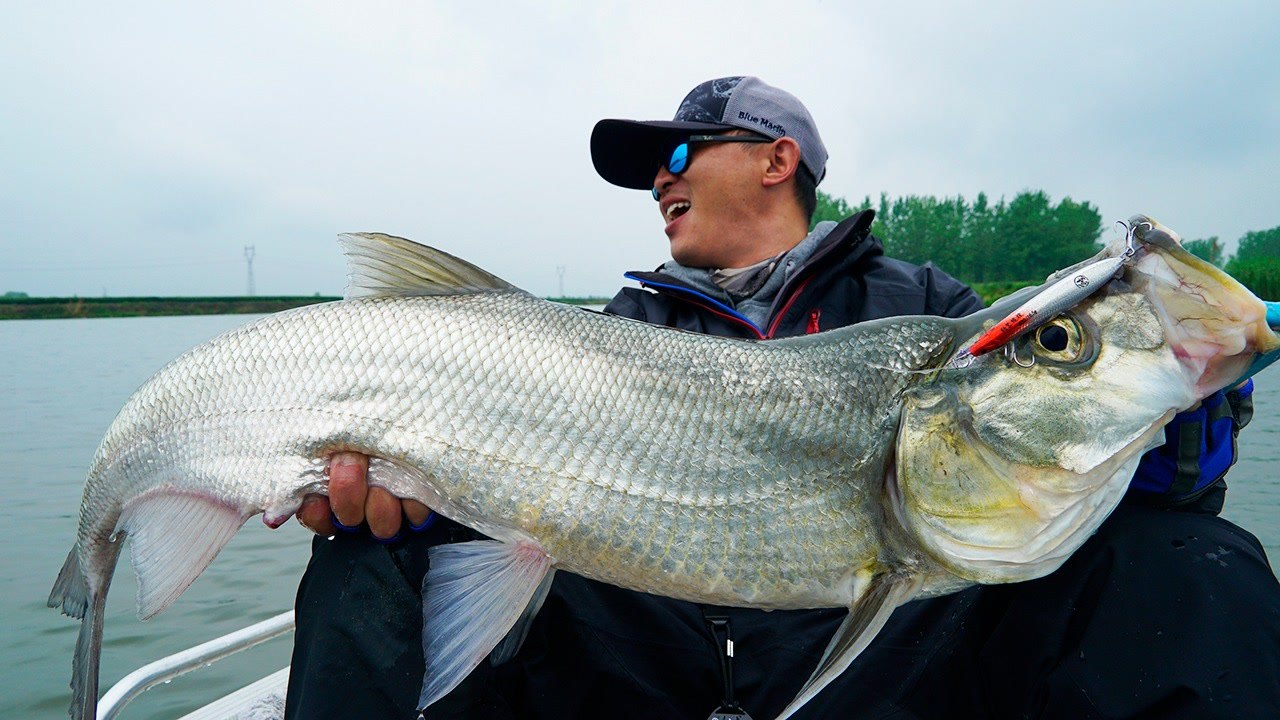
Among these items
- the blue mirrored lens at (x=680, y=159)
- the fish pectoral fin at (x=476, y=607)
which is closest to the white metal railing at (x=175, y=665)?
the fish pectoral fin at (x=476, y=607)

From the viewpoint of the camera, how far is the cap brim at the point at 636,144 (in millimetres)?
3479

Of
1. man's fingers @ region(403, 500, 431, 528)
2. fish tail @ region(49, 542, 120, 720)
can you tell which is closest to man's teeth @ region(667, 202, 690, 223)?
man's fingers @ region(403, 500, 431, 528)

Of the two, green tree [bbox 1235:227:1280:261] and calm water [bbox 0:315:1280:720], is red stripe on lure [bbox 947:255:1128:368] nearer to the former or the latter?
calm water [bbox 0:315:1280:720]

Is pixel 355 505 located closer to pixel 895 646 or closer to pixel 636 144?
pixel 895 646

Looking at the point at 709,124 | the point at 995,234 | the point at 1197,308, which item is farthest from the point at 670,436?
the point at 995,234

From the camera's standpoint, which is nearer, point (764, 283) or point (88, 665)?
point (88, 665)

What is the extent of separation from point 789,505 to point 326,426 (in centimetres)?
118

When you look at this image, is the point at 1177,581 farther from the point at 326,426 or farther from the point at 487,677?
the point at 326,426

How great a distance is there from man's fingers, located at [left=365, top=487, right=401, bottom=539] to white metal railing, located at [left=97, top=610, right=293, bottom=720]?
1466mm

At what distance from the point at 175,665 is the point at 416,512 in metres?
1.80

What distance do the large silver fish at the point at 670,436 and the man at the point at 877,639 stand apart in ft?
0.78

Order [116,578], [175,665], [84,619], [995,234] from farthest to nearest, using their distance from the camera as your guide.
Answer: [995,234]
[116,578]
[175,665]
[84,619]

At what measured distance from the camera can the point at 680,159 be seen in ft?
11.6

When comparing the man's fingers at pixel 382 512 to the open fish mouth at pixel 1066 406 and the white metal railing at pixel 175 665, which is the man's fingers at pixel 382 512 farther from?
the white metal railing at pixel 175 665
